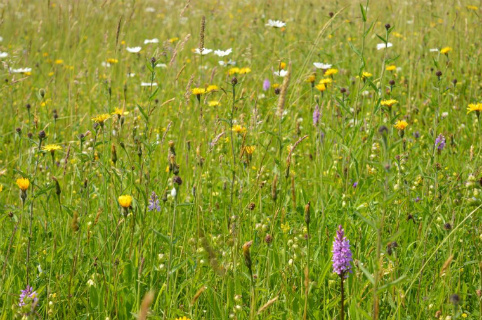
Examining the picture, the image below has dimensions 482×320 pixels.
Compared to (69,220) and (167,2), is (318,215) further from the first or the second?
(167,2)

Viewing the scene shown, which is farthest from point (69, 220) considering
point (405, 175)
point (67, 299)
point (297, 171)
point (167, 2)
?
point (167, 2)

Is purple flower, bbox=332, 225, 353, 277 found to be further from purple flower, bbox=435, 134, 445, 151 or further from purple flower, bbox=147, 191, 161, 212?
purple flower, bbox=435, 134, 445, 151

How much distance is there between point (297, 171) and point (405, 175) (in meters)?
0.59

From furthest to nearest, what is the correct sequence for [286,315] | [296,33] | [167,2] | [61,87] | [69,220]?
[167,2] < [296,33] < [61,87] < [69,220] < [286,315]

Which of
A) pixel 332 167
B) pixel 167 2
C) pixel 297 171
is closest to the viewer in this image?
pixel 332 167

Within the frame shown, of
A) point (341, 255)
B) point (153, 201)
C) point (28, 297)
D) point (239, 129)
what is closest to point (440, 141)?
point (239, 129)

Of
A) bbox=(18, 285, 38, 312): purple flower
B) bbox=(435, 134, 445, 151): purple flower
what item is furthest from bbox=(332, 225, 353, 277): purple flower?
bbox=(435, 134, 445, 151): purple flower

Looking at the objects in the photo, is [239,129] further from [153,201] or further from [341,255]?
[341,255]

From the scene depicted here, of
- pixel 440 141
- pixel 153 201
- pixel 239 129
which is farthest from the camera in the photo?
pixel 239 129

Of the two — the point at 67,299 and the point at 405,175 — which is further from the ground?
the point at 405,175

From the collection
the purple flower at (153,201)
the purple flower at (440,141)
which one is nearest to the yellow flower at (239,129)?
the purple flower at (153,201)

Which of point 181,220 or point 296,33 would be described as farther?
point 296,33

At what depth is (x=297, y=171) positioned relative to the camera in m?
2.43

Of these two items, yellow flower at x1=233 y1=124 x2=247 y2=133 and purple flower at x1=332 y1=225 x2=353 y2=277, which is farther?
yellow flower at x1=233 y1=124 x2=247 y2=133
